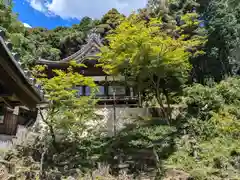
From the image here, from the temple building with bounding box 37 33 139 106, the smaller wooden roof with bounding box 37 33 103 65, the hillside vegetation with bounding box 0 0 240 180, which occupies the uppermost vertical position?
the smaller wooden roof with bounding box 37 33 103 65

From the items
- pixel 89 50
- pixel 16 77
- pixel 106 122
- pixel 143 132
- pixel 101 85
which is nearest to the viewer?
pixel 16 77

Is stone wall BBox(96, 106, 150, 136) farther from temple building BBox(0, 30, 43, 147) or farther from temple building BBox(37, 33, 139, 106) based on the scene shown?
temple building BBox(0, 30, 43, 147)

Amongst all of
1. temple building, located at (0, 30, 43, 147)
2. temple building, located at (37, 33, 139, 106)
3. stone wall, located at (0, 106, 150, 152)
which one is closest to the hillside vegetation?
stone wall, located at (0, 106, 150, 152)

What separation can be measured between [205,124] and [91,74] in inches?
348

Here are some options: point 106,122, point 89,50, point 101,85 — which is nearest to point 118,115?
point 106,122

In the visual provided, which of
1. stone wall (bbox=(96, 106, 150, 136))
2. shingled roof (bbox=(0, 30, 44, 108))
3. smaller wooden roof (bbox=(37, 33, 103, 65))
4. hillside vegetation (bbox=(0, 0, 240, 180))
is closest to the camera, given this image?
shingled roof (bbox=(0, 30, 44, 108))

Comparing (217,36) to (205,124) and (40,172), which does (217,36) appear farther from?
(40,172)

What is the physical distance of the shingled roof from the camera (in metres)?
2.59

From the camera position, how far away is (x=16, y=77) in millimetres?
2994

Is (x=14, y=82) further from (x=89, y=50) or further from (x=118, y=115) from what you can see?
(x=89, y=50)

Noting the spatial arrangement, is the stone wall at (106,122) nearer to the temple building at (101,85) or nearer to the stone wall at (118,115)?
the stone wall at (118,115)

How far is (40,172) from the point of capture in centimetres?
927

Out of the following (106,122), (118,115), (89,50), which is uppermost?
(89,50)

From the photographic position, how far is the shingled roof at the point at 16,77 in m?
2.59
